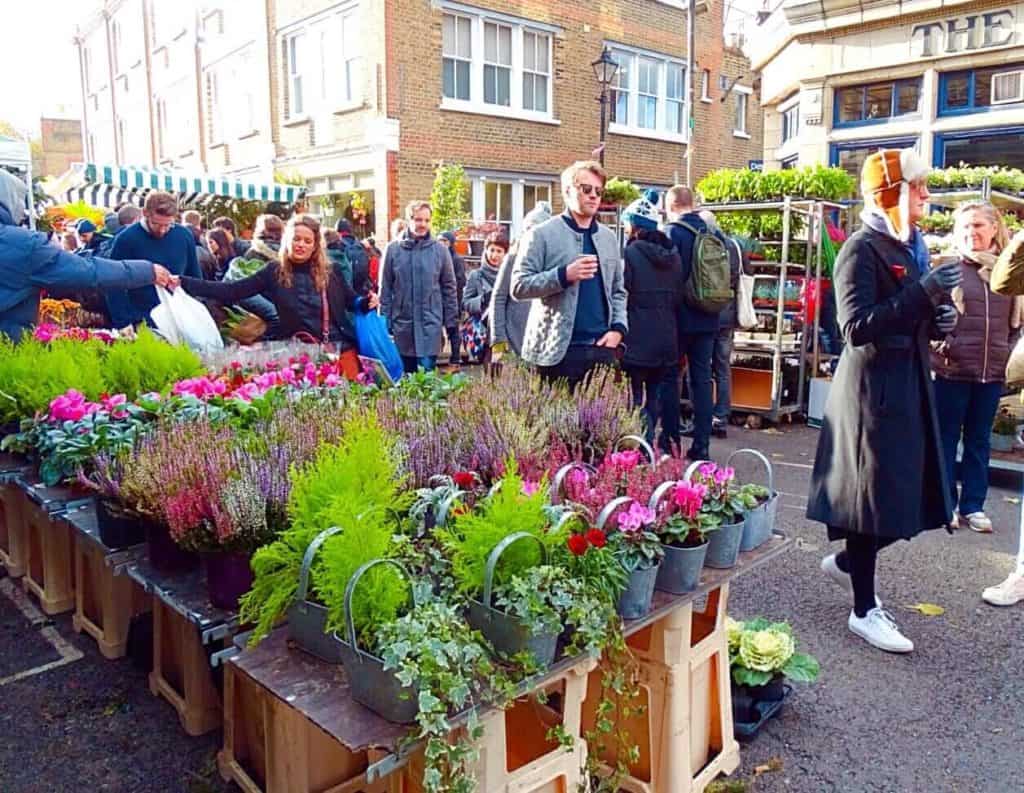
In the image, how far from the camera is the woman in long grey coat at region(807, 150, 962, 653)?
131 inches

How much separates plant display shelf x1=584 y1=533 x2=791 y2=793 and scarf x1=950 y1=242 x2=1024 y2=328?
3.15 meters

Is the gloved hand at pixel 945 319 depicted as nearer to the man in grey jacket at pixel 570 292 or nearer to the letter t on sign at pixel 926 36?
the man in grey jacket at pixel 570 292

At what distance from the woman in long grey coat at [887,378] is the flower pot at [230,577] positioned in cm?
227

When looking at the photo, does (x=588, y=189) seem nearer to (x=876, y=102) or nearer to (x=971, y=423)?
(x=971, y=423)

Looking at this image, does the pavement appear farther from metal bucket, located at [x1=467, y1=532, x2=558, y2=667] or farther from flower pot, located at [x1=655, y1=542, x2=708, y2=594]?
metal bucket, located at [x1=467, y1=532, x2=558, y2=667]

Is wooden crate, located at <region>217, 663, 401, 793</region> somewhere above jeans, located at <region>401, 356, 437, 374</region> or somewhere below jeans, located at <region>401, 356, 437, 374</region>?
below

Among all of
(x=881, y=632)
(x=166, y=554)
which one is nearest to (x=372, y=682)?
(x=166, y=554)

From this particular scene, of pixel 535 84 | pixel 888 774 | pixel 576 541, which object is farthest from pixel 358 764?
pixel 535 84

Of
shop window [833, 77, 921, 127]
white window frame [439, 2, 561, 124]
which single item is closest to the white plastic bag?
shop window [833, 77, 921, 127]

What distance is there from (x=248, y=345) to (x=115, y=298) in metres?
1.55

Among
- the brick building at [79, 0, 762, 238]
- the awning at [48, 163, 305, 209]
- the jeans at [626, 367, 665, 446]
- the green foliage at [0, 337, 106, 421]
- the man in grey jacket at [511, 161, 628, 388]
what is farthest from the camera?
the brick building at [79, 0, 762, 238]

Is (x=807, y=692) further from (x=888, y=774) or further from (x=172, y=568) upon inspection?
(x=172, y=568)

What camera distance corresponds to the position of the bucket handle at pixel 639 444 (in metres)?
2.88

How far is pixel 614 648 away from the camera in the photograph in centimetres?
212
